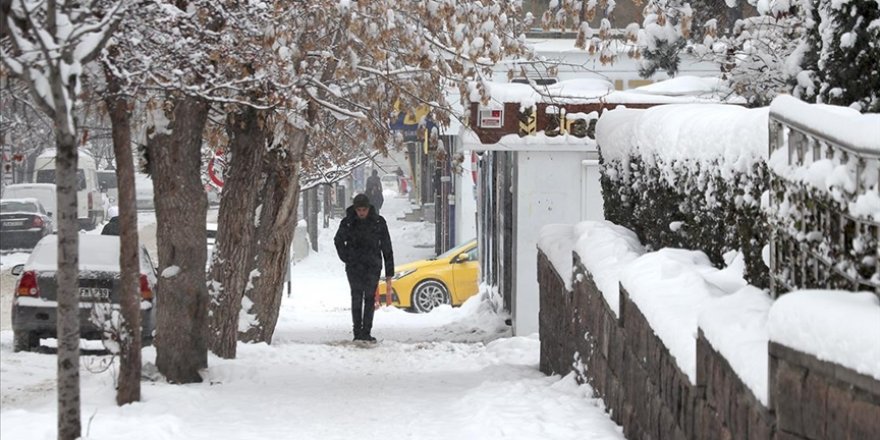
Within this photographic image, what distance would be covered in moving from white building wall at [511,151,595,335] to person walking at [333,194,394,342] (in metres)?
1.85

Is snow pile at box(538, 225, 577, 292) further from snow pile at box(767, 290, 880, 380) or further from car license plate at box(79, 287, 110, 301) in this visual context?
snow pile at box(767, 290, 880, 380)

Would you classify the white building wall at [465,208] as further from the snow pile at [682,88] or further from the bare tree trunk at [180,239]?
the bare tree trunk at [180,239]

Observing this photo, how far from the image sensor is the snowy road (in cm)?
895

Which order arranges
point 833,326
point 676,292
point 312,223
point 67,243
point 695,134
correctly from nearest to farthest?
point 833,326 < point 676,292 < point 67,243 < point 695,134 < point 312,223

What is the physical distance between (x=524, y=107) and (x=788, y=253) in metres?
12.7

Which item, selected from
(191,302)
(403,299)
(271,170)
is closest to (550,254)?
(191,302)

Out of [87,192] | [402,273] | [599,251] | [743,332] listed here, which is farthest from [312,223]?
[743,332]

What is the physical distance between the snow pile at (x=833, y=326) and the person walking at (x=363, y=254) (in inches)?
535

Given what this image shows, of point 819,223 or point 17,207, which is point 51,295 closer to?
point 819,223

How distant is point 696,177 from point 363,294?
35.1ft

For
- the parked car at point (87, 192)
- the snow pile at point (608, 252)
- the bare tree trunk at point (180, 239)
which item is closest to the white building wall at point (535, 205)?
the bare tree trunk at point (180, 239)

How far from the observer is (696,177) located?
297 inches

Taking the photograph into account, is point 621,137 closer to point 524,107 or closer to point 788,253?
point 788,253

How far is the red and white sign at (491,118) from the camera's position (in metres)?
17.7
